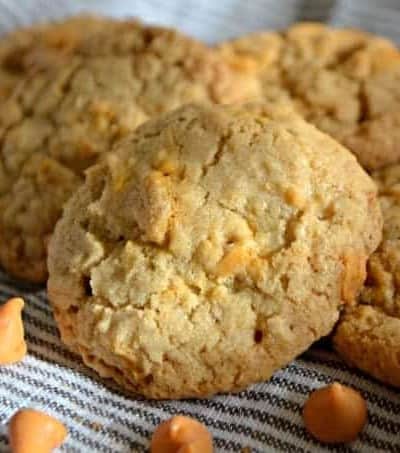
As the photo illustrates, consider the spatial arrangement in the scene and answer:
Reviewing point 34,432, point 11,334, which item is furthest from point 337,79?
point 34,432

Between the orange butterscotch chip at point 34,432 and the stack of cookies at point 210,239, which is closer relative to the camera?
the orange butterscotch chip at point 34,432

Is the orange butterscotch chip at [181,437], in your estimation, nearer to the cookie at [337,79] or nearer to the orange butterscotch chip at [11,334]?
the orange butterscotch chip at [11,334]

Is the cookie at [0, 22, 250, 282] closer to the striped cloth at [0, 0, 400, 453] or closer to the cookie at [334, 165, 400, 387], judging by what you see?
the striped cloth at [0, 0, 400, 453]

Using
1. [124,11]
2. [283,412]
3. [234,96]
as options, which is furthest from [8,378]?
[124,11]

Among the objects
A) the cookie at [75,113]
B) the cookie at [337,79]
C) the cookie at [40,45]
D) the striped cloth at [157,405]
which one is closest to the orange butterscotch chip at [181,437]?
the striped cloth at [157,405]

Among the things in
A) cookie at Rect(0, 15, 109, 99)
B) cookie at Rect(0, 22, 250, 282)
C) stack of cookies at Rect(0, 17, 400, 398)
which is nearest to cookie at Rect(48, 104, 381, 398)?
stack of cookies at Rect(0, 17, 400, 398)

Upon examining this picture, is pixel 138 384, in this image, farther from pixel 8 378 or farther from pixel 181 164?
pixel 181 164
